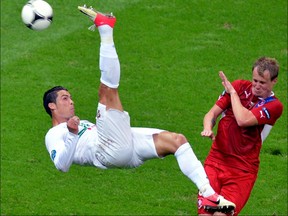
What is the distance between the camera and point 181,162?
12.7 m

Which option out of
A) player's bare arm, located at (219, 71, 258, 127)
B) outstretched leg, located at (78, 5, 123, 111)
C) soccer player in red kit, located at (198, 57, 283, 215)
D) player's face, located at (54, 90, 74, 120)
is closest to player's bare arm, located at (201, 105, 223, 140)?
soccer player in red kit, located at (198, 57, 283, 215)

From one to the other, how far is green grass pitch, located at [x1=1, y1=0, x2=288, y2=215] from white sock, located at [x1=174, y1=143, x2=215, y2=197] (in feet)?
16.2

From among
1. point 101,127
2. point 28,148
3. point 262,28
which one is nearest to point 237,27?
point 262,28

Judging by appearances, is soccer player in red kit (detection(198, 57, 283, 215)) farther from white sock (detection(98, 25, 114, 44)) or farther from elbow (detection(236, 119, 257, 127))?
white sock (detection(98, 25, 114, 44))

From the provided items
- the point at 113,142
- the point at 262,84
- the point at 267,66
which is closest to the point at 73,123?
the point at 113,142

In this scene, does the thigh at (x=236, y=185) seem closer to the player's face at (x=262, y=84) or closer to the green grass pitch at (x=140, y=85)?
the player's face at (x=262, y=84)

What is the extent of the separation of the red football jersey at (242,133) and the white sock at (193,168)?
0.81 m

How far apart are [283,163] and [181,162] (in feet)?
21.0

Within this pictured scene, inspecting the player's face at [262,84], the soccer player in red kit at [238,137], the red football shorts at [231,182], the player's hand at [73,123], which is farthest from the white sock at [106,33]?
the red football shorts at [231,182]

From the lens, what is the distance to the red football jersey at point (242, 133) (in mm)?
13391

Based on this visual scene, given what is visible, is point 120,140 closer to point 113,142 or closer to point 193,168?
point 113,142

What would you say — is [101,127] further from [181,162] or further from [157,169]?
[157,169]

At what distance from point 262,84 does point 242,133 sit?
0.73 metres

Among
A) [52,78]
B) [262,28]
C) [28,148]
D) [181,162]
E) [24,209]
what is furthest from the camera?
[262,28]
